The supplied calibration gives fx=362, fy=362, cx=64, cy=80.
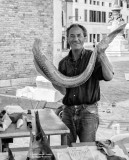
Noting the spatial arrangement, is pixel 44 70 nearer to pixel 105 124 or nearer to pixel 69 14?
pixel 105 124

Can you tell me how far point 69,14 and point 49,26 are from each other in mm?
39108

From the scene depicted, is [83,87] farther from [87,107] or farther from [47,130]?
[47,130]

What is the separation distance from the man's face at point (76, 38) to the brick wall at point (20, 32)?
8782mm

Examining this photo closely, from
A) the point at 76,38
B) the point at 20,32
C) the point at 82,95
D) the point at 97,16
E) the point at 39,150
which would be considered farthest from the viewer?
the point at 97,16

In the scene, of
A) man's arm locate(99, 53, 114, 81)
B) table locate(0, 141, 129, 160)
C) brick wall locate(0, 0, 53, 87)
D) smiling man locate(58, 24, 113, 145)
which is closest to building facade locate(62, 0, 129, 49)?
brick wall locate(0, 0, 53, 87)

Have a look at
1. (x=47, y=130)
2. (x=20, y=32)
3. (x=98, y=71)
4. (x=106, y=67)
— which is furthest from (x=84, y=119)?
(x=20, y=32)

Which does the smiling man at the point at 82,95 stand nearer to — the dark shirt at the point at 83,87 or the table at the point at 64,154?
the dark shirt at the point at 83,87

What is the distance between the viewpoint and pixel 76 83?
10.1 feet

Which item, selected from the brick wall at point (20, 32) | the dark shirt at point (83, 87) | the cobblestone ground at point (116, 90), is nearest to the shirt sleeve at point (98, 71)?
the dark shirt at point (83, 87)

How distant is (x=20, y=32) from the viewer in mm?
12672

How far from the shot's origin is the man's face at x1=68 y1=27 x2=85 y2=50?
3588 mm

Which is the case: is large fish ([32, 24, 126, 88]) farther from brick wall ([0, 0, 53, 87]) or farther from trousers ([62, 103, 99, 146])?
brick wall ([0, 0, 53, 87])

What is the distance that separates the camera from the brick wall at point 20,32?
12352 millimetres

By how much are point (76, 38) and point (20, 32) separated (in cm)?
932
